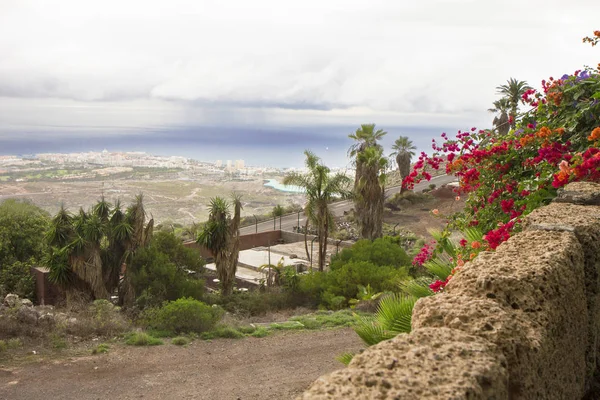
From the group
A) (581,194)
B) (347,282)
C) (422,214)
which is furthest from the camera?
(422,214)

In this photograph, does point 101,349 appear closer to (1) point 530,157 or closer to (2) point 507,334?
(1) point 530,157

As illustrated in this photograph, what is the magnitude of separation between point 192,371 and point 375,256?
38.5 feet

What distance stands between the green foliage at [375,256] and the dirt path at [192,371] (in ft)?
25.6

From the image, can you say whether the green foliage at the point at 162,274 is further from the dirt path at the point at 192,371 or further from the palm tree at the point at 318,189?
the palm tree at the point at 318,189

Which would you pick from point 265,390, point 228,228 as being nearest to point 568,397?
point 265,390

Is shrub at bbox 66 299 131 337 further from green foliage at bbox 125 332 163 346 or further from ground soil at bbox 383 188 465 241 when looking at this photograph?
ground soil at bbox 383 188 465 241

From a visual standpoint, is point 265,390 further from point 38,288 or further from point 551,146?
point 38,288

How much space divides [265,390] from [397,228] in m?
32.5

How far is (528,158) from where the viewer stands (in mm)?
5828

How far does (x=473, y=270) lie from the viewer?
2.53 meters

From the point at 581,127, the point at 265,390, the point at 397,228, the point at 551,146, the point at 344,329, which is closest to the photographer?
the point at 551,146

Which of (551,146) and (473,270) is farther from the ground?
(551,146)

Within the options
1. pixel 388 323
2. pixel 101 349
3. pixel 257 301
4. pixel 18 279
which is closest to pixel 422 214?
pixel 257 301

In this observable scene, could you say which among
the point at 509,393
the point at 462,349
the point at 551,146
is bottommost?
the point at 509,393
